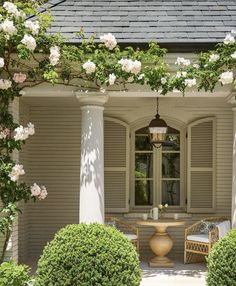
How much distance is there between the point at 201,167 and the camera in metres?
10.5

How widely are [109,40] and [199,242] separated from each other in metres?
4.20

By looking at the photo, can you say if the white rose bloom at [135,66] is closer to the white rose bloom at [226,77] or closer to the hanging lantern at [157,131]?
the white rose bloom at [226,77]

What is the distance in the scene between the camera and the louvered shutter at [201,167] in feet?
34.3

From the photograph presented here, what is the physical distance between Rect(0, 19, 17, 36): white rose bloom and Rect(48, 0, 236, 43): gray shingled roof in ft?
2.92

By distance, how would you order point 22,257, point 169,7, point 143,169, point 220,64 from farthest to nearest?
point 143,169, point 22,257, point 169,7, point 220,64

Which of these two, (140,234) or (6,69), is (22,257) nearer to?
(140,234)

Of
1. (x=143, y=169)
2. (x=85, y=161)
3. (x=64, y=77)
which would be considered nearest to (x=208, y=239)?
(x=143, y=169)

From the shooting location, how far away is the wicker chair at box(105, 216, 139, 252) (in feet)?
31.5

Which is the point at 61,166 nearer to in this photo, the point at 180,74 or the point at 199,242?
the point at 199,242

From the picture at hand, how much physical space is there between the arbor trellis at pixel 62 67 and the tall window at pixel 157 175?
3.41 m

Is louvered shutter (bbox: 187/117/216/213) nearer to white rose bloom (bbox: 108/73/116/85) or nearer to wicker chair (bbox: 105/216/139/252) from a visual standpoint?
wicker chair (bbox: 105/216/139/252)

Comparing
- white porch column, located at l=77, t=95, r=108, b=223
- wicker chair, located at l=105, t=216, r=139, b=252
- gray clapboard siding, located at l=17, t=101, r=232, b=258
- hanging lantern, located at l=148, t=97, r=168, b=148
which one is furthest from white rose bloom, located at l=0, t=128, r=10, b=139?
gray clapboard siding, located at l=17, t=101, r=232, b=258

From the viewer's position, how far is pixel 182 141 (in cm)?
1072

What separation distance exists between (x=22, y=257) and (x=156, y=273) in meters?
2.71
